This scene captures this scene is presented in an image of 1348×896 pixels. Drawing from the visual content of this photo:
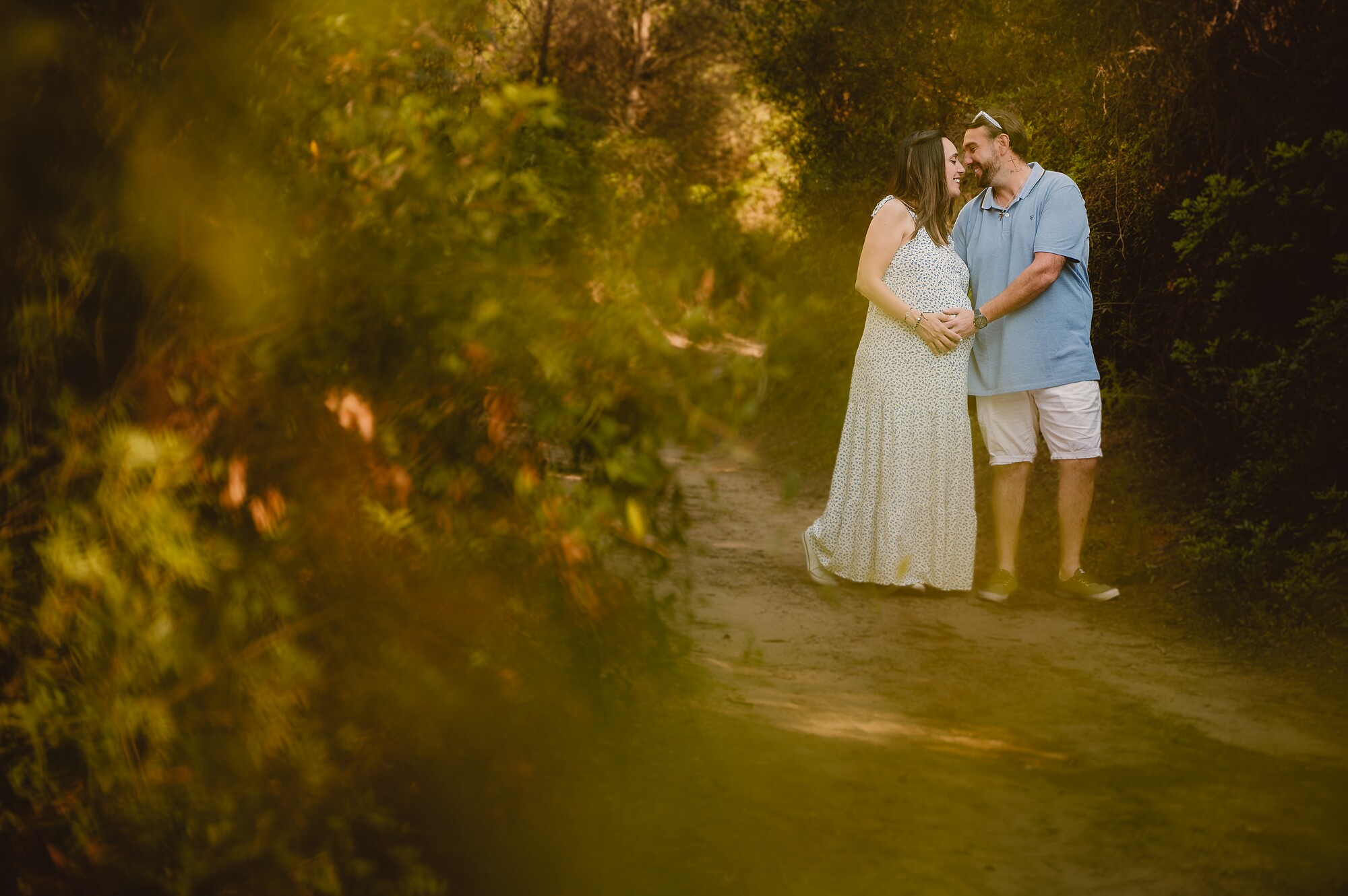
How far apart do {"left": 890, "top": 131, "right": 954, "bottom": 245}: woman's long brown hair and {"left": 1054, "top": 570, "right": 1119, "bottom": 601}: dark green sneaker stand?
1738 mm

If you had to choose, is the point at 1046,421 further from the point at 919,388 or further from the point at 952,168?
the point at 952,168

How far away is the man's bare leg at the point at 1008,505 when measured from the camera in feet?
19.4

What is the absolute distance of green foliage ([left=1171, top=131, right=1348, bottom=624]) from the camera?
16.9 feet

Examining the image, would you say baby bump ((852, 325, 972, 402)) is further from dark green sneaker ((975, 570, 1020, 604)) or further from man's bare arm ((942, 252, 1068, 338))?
dark green sneaker ((975, 570, 1020, 604))

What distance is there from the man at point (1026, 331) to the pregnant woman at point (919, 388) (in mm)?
153

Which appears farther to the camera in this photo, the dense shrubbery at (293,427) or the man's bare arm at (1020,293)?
the man's bare arm at (1020,293)

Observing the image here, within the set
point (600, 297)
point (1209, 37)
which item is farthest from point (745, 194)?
point (600, 297)

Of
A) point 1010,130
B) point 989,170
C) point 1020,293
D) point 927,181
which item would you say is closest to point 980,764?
point 1020,293

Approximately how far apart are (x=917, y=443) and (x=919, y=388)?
10.2 inches

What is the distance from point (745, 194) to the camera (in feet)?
64.7

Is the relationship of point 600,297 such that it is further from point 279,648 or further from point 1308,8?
point 1308,8

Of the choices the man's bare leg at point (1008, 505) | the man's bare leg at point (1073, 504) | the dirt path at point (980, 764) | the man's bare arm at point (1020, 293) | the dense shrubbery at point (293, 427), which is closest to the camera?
the dense shrubbery at point (293, 427)

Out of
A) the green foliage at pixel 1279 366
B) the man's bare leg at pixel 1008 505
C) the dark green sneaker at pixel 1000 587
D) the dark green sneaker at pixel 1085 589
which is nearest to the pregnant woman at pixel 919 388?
the dark green sneaker at pixel 1000 587

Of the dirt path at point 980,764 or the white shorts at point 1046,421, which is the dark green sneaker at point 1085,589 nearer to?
the dirt path at point 980,764
